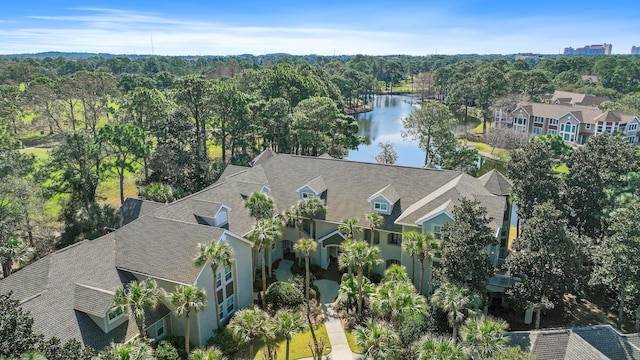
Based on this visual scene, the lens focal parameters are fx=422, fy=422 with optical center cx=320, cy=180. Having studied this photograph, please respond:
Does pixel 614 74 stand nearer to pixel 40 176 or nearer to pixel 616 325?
pixel 616 325

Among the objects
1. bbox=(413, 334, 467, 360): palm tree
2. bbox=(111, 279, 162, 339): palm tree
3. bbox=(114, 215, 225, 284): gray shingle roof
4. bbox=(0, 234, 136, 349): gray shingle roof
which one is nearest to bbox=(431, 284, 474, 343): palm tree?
bbox=(413, 334, 467, 360): palm tree

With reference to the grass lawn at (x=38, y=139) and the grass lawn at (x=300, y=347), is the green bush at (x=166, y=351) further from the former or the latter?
the grass lawn at (x=38, y=139)

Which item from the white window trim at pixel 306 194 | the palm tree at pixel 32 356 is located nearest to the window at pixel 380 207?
the white window trim at pixel 306 194

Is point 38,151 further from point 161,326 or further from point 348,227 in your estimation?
point 348,227

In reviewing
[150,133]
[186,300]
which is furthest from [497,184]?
[150,133]

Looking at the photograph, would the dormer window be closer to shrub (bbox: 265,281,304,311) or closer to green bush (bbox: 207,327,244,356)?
shrub (bbox: 265,281,304,311)

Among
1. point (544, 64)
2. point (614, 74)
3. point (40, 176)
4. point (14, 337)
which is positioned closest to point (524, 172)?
point (14, 337)
